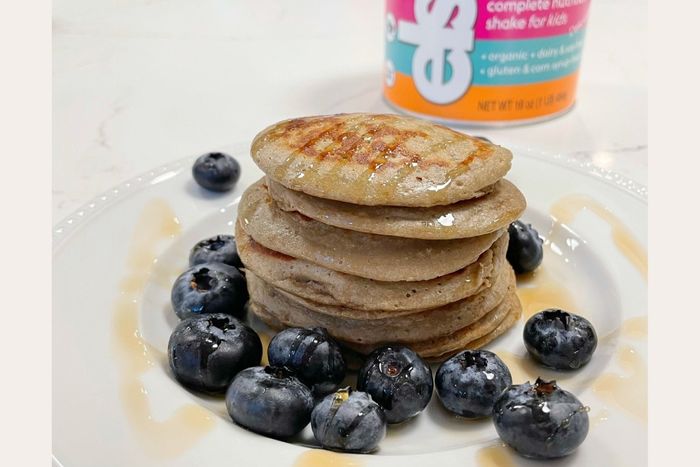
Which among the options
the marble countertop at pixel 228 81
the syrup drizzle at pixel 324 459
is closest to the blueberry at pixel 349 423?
the syrup drizzle at pixel 324 459

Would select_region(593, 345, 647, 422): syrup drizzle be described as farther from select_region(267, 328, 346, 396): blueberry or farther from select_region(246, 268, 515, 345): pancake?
select_region(267, 328, 346, 396): blueberry

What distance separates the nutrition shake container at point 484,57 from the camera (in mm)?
1915

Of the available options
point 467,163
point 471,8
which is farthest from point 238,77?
point 467,163

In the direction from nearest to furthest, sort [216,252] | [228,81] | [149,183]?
1. [216,252]
2. [149,183]
3. [228,81]

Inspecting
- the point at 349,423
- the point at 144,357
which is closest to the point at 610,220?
the point at 349,423

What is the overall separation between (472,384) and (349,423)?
0.71 ft

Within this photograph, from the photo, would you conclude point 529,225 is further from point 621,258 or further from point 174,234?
point 174,234

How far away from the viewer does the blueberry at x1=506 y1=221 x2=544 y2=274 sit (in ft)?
4.98

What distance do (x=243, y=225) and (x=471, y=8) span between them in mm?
942

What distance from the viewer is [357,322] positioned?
1287mm

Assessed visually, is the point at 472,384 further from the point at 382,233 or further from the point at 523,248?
the point at 523,248

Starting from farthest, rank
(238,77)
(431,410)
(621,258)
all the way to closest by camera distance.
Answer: (238,77), (621,258), (431,410)

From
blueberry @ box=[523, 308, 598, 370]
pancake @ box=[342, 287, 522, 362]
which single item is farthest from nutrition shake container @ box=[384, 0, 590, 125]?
blueberry @ box=[523, 308, 598, 370]

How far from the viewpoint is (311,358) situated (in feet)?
3.84
